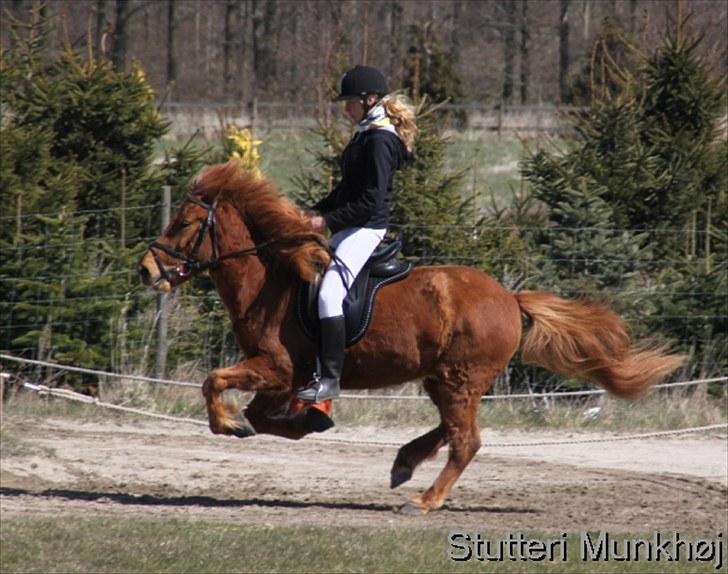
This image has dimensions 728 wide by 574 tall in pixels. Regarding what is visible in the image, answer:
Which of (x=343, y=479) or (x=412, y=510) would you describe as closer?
(x=412, y=510)

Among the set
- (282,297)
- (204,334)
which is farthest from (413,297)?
(204,334)

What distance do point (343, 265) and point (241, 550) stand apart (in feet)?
6.53

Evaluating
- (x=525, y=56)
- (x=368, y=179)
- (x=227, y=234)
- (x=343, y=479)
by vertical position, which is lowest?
(x=343, y=479)

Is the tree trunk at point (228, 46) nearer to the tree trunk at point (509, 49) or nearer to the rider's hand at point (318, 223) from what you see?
the tree trunk at point (509, 49)

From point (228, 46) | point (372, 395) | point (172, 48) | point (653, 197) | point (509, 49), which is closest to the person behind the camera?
point (372, 395)

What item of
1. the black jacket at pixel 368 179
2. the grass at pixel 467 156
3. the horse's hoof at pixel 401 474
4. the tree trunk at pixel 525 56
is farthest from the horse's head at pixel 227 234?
the tree trunk at pixel 525 56

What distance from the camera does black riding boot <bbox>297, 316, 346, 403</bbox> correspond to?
8.95 metres

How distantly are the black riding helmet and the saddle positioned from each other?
1065mm

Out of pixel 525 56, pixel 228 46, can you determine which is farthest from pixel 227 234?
pixel 228 46

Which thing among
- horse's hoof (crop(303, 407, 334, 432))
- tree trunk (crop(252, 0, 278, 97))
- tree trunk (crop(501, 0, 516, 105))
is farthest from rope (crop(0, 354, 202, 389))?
tree trunk (crop(501, 0, 516, 105))

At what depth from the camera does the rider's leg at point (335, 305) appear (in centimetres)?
895

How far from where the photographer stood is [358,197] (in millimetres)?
9023

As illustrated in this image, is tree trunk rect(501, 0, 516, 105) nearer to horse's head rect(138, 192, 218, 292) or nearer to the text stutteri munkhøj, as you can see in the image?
horse's head rect(138, 192, 218, 292)

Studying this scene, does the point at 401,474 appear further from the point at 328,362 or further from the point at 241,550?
the point at 241,550
